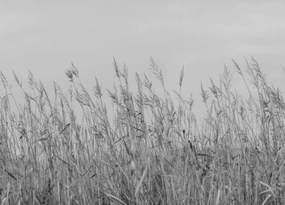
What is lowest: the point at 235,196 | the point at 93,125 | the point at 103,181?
the point at 235,196

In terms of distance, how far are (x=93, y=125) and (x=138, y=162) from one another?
23.8 inches

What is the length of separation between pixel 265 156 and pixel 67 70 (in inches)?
61.6

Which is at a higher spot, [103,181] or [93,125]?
[93,125]

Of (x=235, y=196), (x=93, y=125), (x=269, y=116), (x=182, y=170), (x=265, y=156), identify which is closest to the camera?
(x=182, y=170)

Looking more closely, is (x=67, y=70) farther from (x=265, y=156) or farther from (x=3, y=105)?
(x=265, y=156)

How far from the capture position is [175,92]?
12.6 feet

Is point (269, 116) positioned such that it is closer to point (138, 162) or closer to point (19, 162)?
point (138, 162)

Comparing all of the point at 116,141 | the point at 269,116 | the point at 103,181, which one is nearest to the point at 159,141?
the point at 116,141

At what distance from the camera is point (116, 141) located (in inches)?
138

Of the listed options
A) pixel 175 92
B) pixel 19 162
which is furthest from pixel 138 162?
pixel 19 162

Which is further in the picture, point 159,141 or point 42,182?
point 42,182

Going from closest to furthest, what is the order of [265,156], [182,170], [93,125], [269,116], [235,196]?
[182,170], [235,196], [93,125], [265,156], [269,116]

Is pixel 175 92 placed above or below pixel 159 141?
above

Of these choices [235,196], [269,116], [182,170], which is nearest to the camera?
[182,170]
